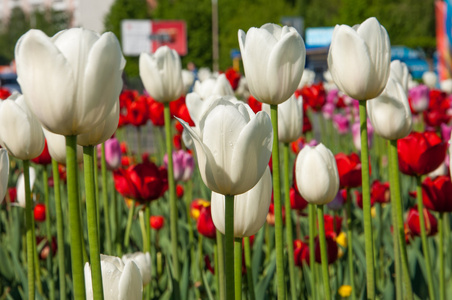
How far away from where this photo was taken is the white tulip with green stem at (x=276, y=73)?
122 cm

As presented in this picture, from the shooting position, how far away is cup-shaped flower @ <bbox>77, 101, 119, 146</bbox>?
0.99 meters

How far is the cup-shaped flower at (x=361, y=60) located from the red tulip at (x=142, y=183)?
0.79 metres

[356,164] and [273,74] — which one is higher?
[273,74]

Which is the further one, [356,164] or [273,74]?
[356,164]


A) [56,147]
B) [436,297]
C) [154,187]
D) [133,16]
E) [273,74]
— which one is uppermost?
[133,16]

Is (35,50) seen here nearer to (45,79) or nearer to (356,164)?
(45,79)

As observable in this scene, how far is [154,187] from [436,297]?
92cm

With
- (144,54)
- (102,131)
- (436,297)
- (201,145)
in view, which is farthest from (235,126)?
(144,54)

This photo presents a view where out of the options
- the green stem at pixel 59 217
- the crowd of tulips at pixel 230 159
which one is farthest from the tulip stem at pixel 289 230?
the green stem at pixel 59 217

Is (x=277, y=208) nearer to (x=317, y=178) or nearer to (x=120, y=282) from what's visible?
(x=317, y=178)

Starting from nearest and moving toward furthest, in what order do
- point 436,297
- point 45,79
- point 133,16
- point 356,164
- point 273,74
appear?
point 45,79 → point 273,74 → point 436,297 → point 356,164 → point 133,16

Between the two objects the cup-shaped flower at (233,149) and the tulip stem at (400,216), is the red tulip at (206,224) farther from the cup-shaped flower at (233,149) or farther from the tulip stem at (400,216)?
the cup-shaped flower at (233,149)

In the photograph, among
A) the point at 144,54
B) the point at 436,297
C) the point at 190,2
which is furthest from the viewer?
the point at 190,2

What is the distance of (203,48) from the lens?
3956 centimetres
